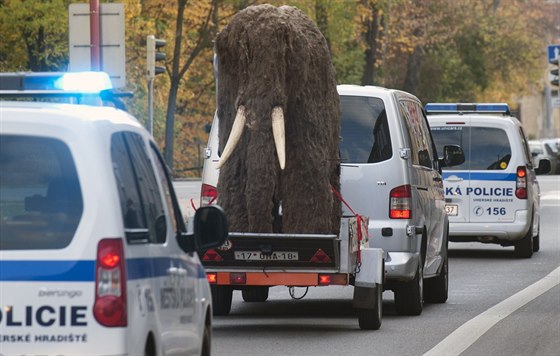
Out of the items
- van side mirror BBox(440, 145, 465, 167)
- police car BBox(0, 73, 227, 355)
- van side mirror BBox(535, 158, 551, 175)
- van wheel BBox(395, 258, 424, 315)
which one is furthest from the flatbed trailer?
van side mirror BBox(535, 158, 551, 175)

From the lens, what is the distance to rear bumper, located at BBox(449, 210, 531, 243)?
24.0 metres

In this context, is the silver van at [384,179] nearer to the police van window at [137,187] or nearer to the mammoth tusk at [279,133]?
the mammoth tusk at [279,133]

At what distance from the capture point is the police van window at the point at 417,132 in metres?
15.7

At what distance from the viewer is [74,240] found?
22.5 ft

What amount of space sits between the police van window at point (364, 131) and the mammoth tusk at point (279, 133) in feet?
4.84

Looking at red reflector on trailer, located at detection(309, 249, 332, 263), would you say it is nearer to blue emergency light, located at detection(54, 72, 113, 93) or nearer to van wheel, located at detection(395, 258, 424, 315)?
van wheel, located at detection(395, 258, 424, 315)

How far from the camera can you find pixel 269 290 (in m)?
18.8

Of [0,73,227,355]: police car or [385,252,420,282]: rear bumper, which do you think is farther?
[385,252,420,282]: rear bumper

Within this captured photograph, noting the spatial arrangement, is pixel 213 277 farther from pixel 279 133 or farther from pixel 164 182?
pixel 164 182

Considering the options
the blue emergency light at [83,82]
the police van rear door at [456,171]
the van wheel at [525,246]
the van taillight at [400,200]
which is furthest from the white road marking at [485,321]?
the blue emergency light at [83,82]

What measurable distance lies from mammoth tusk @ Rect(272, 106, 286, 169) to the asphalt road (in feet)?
4.81

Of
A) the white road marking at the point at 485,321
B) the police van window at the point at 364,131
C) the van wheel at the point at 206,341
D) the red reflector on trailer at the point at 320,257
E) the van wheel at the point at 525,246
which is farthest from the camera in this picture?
the van wheel at the point at 525,246

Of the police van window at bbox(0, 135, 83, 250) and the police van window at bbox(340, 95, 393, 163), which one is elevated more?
the police van window at bbox(0, 135, 83, 250)

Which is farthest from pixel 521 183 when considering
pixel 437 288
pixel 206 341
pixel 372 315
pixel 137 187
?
pixel 137 187
